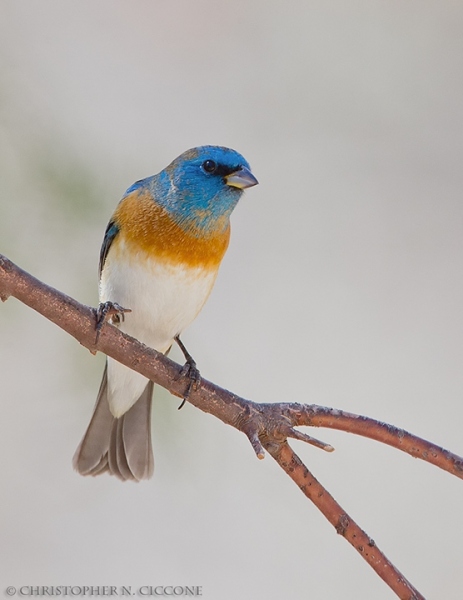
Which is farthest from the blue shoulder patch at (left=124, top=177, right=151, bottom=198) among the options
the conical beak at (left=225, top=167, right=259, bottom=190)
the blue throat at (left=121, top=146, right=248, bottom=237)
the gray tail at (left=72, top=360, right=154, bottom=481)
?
the gray tail at (left=72, top=360, right=154, bottom=481)

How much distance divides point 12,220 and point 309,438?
524 mm

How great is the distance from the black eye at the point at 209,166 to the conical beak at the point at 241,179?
0.11 feet

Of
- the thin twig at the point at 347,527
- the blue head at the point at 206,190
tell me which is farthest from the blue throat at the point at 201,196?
the thin twig at the point at 347,527

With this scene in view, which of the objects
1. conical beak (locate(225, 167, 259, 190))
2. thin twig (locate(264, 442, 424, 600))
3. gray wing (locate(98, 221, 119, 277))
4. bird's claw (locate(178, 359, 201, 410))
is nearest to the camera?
thin twig (locate(264, 442, 424, 600))

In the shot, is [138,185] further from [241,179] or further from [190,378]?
[190,378]

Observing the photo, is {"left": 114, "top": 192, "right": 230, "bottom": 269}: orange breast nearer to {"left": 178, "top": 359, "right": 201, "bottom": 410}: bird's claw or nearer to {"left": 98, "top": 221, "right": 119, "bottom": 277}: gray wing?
{"left": 98, "top": 221, "right": 119, "bottom": 277}: gray wing

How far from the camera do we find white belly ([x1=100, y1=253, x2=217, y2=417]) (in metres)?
1.42

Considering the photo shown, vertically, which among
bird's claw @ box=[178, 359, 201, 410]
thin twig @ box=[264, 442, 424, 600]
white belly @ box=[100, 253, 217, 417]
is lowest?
thin twig @ box=[264, 442, 424, 600]

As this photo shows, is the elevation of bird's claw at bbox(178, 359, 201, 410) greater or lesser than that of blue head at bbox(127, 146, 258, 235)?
lesser

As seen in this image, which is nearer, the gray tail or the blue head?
the blue head

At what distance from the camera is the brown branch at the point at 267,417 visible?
927mm

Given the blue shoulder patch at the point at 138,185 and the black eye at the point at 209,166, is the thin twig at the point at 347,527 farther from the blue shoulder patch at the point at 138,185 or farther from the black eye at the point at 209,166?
the blue shoulder patch at the point at 138,185

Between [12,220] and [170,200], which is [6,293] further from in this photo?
[170,200]

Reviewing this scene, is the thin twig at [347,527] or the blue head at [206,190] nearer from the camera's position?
the thin twig at [347,527]
